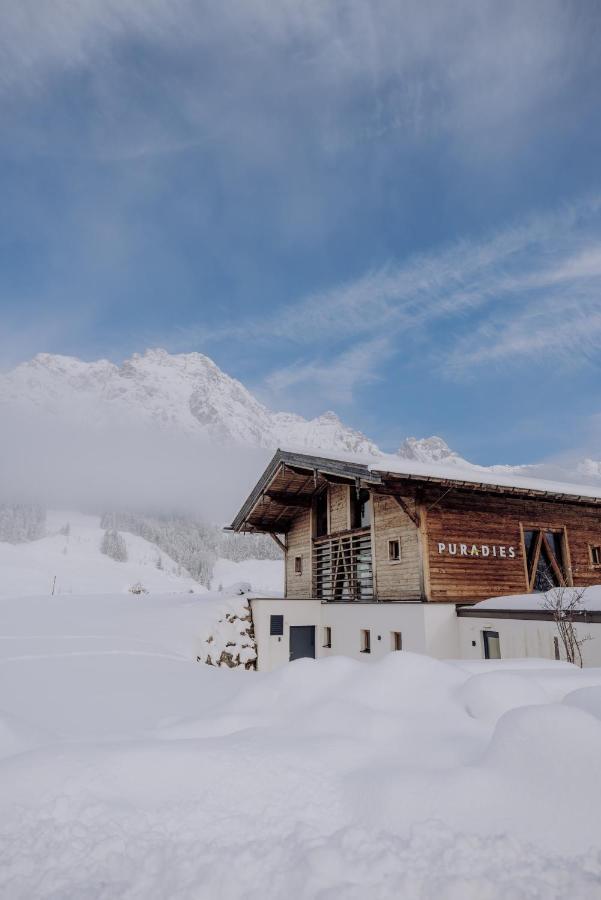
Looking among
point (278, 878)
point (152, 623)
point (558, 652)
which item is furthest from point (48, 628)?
point (278, 878)

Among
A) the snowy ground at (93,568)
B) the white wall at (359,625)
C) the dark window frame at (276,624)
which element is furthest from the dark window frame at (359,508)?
the snowy ground at (93,568)

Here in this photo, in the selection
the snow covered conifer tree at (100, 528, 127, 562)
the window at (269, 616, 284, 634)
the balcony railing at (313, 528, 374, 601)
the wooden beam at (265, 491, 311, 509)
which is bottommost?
the window at (269, 616, 284, 634)

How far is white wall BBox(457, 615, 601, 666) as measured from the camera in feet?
31.3

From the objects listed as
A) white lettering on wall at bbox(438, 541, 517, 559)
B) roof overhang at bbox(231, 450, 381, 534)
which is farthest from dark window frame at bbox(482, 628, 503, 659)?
roof overhang at bbox(231, 450, 381, 534)

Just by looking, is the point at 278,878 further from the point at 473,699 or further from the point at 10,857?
the point at 473,699

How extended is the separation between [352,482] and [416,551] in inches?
137

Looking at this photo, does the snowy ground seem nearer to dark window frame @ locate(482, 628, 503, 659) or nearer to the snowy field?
dark window frame @ locate(482, 628, 503, 659)

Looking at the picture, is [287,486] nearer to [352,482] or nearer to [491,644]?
[352,482]

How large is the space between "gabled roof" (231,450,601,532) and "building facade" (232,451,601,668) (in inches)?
2.0

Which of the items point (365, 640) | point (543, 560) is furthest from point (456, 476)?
point (365, 640)

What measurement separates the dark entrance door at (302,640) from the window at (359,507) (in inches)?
154

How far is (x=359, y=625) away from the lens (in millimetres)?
14828

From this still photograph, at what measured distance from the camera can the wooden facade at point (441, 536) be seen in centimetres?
1316

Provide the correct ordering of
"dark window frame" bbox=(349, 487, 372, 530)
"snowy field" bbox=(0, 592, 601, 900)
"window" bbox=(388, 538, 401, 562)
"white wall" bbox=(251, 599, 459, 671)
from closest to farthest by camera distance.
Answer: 1. "snowy field" bbox=(0, 592, 601, 900)
2. "white wall" bbox=(251, 599, 459, 671)
3. "window" bbox=(388, 538, 401, 562)
4. "dark window frame" bbox=(349, 487, 372, 530)
